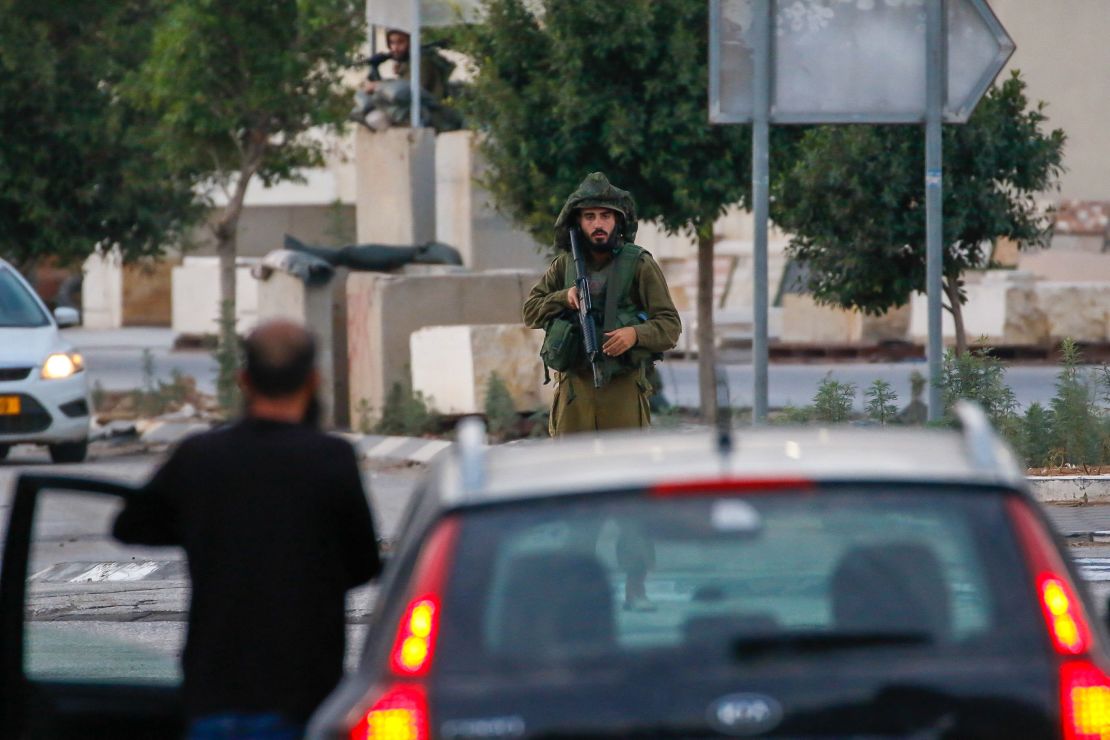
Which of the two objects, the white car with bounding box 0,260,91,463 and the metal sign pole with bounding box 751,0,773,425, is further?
the white car with bounding box 0,260,91,463

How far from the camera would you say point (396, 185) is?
2041 centimetres

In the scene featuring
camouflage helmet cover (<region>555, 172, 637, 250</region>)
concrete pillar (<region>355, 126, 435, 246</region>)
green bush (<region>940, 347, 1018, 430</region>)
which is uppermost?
concrete pillar (<region>355, 126, 435, 246</region>)

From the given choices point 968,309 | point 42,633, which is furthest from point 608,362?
point 968,309

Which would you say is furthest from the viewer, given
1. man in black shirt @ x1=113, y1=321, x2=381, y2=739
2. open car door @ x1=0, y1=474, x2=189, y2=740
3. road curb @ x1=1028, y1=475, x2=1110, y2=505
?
road curb @ x1=1028, y1=475, x2=1110, y2=505

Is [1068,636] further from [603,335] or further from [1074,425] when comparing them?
[1074,425]

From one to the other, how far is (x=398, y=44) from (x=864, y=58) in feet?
33.4

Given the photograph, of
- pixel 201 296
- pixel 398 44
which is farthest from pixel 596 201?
pixel 201 296

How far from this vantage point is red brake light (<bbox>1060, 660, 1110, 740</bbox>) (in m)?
3.43

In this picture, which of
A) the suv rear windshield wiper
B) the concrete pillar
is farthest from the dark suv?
the concrete pillar

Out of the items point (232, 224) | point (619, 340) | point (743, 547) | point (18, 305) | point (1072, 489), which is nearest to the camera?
point (743, 547)

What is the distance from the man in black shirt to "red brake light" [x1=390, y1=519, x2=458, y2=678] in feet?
1.89

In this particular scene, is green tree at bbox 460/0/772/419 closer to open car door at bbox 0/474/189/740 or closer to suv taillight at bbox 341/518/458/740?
open car door at bbox 0/474/189/740

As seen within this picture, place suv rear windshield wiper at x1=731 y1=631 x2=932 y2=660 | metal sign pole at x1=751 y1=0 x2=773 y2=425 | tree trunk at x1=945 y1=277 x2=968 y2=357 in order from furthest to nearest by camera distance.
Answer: tree trunk at x1=945 y1=277 x2=968 y2=357
metal sign pole at x1=751 y1=0 x2=773 y2=425
suv rear windshield wiper at x1=731 y1=631 x2=932 y2=660

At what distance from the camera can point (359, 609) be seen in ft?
29.9
